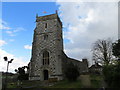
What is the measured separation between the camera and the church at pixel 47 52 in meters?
26.2

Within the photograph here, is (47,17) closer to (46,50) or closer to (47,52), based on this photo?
(46,50)

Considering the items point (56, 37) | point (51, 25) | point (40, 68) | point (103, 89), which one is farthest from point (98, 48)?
point (103, 89)

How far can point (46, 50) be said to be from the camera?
28.2 m

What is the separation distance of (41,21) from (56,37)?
6.93m

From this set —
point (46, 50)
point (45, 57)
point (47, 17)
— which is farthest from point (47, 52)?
point (47, 17)

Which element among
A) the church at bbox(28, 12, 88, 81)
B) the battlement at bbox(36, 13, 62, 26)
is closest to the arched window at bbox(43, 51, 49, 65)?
the church at bbox(28, 12, 88, 81)

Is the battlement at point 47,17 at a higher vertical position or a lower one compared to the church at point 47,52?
higher

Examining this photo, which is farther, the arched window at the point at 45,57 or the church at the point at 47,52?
the arched window at the point at 45,57

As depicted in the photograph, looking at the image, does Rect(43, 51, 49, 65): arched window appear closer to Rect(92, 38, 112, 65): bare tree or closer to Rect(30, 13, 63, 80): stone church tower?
Rect(30, 13, 63, 80): stone church tower

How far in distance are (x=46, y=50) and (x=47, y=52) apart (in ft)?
1.90

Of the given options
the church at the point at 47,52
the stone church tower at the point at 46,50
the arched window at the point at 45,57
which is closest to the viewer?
the church at the point at 47,52

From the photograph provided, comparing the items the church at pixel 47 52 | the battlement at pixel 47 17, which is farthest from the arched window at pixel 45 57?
the battlement at pixel 47 17

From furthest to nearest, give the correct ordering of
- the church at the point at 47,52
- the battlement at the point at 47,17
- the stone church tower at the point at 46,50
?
the battlement at the point at 47,17 < the stone church tower at the point at 46,50 < the church at the point at 47,52

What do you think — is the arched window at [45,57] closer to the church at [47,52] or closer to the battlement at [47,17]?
the church at [47,52]
